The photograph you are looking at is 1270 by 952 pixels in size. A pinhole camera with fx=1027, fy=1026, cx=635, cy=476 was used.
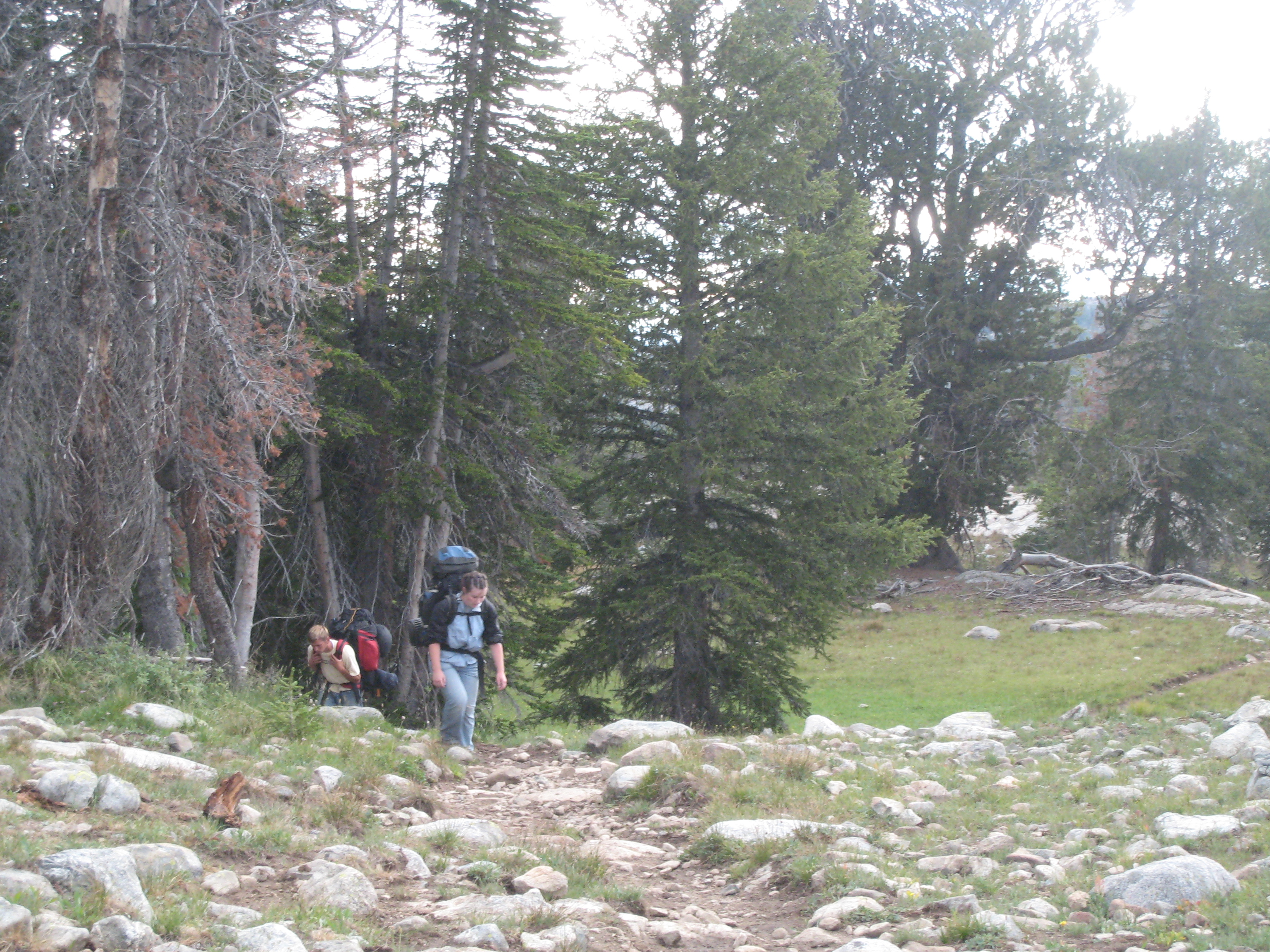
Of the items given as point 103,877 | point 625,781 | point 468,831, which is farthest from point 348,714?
point 103,877

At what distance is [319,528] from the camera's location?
44.9 feet

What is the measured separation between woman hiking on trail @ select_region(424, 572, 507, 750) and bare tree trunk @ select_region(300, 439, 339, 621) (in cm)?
537

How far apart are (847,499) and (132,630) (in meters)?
10.7

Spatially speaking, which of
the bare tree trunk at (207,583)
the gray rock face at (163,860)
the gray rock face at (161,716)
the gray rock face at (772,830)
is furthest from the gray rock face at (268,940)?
the bare tree trunk at (207,583)

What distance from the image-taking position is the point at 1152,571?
32500 millimetres

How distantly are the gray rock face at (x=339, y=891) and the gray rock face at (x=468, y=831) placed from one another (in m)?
0.99

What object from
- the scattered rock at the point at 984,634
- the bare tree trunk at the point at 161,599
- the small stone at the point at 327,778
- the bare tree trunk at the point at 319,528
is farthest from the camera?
the scattered rock at the point at 984,634

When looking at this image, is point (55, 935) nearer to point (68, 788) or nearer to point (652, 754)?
point (68, 788)

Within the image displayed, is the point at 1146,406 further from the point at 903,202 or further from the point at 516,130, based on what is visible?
the point at 516,130

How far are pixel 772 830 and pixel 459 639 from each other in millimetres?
3400

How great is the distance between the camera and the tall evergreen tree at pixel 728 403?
15.8 m

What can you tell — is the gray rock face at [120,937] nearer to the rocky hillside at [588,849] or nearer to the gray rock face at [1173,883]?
the rocky hillside at [588,849]

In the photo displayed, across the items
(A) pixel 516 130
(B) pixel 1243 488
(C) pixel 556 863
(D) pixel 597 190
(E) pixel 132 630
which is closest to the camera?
(C) pixel 556 863

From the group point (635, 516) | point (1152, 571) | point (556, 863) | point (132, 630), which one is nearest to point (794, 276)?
point (635, 516)
